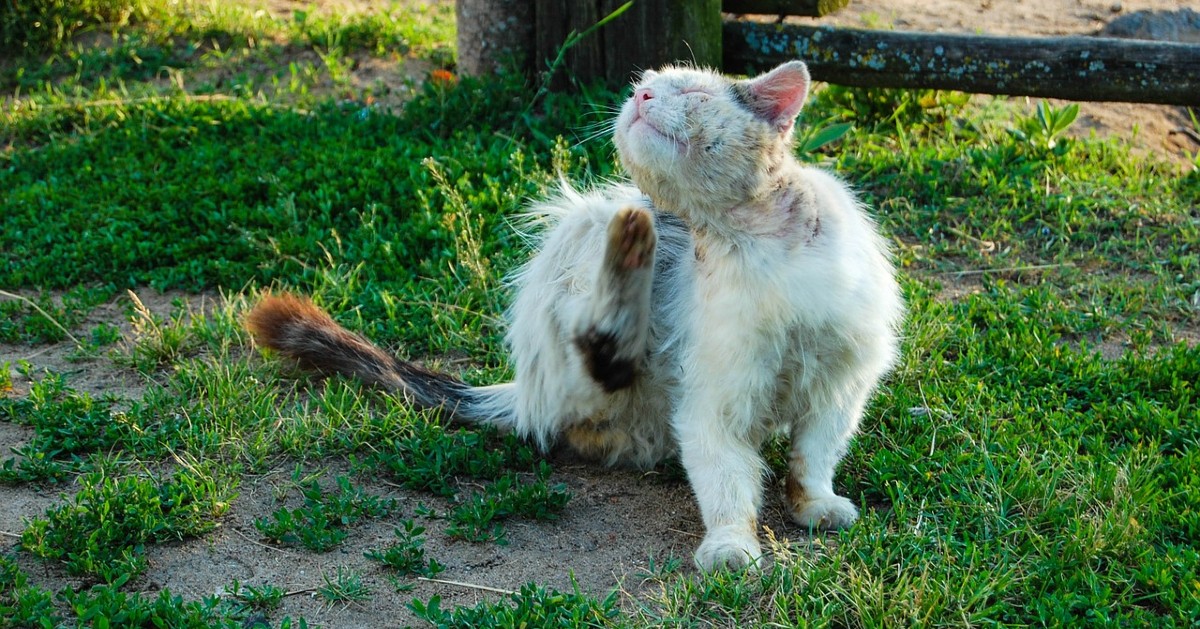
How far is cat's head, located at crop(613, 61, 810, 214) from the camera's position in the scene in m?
3.29

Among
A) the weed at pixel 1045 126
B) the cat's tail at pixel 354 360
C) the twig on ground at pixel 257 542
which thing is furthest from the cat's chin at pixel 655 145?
the weed at pixel 1045 126

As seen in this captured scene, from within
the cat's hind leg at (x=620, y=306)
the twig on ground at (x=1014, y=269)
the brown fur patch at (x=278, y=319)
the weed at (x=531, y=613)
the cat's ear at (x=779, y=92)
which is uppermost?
the cat's ear at (x=779, y=92)

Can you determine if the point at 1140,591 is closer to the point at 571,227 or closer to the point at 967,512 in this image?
the point at 967,512

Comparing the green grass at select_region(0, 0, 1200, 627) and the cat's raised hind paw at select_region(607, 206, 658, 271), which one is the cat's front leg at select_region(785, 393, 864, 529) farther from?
the cat's raised hind paw at select_region(607, 206, 658, 271)

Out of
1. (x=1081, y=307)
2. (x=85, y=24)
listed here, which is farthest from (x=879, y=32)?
(x=85, y=24)

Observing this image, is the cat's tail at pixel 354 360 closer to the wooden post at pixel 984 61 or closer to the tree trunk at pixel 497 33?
the tree trunk at pixel 497 33

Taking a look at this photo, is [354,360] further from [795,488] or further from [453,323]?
[795,488]

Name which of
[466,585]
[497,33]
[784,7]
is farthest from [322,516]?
[784,7]

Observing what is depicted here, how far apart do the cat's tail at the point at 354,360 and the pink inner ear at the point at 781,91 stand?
4.77 ft

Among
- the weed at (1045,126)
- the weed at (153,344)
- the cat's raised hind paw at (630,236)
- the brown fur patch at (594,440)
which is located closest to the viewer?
the cat's raised hind paw at (630,236)

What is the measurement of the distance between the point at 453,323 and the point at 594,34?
1.91 meters

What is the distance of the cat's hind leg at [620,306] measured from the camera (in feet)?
→ 11.1

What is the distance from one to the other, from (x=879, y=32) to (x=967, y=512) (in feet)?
10.1

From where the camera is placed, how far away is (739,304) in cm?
335
